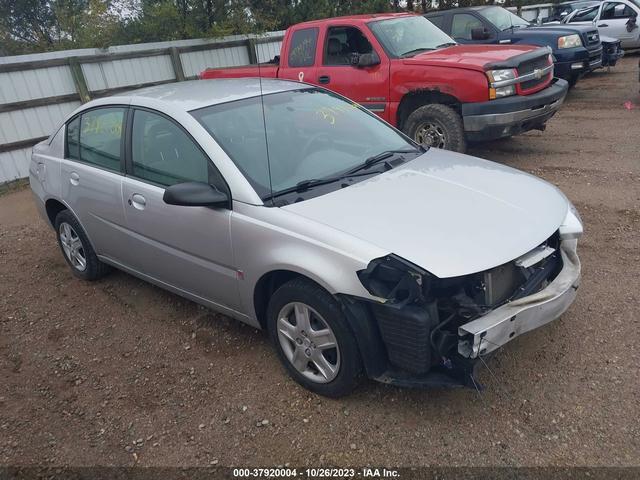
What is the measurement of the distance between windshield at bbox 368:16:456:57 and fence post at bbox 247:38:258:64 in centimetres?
536

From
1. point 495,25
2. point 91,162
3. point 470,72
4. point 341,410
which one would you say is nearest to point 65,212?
point 91,162

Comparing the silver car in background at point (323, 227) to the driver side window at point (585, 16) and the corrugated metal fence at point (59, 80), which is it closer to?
the corrugated metal fence at point (59, 80)

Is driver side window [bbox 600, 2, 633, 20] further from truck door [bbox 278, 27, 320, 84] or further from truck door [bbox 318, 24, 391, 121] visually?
truck door [bbox 278, 27, 320, 84]

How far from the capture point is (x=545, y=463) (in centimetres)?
249

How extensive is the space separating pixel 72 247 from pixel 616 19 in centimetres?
1490

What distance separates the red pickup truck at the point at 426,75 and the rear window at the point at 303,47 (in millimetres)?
14

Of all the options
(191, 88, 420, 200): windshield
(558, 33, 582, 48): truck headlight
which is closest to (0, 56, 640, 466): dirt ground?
(191, 88, 420, 200): windshield

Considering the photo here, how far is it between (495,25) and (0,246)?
28.7ft

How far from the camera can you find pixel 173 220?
3.38 meters

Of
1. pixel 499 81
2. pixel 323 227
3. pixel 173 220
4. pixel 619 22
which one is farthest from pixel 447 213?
pixel 619 22

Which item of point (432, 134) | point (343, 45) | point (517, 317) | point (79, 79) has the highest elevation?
point (343, 45)

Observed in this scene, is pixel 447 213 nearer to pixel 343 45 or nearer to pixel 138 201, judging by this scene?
pixel 138 201

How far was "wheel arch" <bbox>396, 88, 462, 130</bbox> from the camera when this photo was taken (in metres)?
6.44

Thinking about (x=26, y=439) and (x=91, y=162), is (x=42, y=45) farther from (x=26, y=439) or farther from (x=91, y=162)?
(x=26, y=439)
